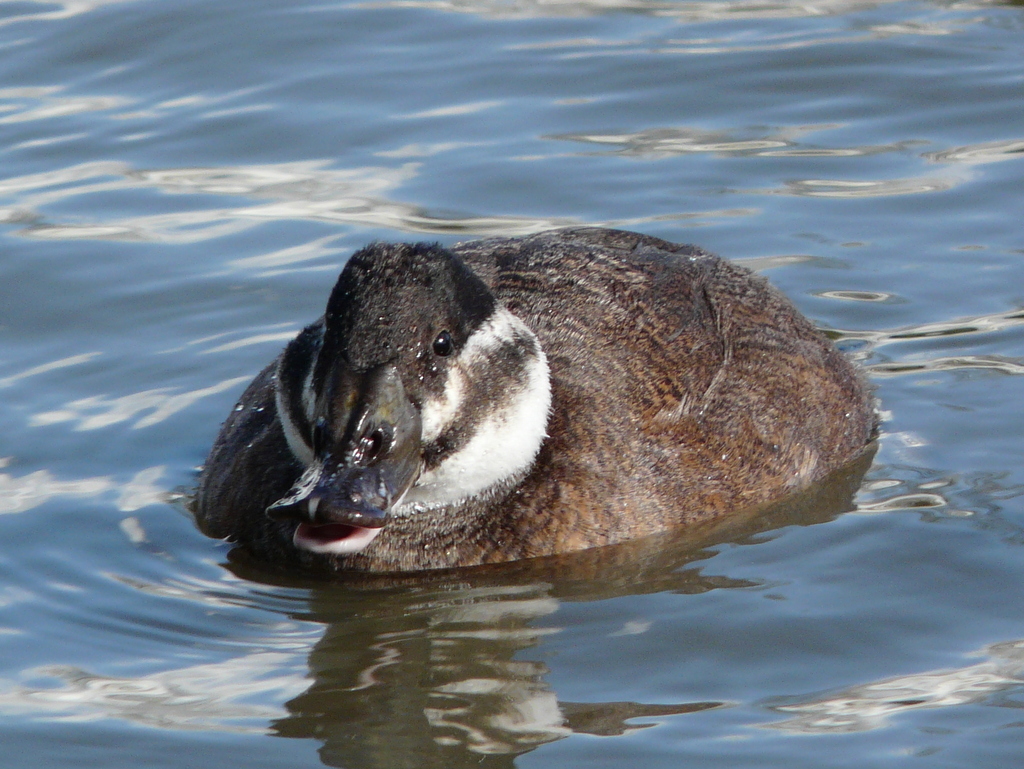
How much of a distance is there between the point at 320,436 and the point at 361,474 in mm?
246

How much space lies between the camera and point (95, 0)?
1524 centimetres

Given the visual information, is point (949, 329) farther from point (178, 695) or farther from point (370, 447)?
point (178, 695)

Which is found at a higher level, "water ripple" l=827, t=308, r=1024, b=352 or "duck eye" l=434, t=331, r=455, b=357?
"duck eye" l=434, t=331, r=455, b=357

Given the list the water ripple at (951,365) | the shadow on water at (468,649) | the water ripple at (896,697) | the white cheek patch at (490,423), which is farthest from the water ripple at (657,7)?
the water ripple at (896,697)

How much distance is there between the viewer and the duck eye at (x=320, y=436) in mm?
6309

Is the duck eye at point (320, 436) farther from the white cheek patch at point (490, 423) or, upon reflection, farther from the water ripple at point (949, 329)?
the water ripple at point (949, 329)

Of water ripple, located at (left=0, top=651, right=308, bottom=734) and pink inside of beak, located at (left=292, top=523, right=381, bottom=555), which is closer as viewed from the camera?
water ripple, located at (left=0, top=651, right=308, bottom=734)

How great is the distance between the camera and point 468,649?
650 centimetres

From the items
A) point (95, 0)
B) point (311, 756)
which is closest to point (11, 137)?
point (95, 0)

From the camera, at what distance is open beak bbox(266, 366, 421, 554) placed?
20.0 feet

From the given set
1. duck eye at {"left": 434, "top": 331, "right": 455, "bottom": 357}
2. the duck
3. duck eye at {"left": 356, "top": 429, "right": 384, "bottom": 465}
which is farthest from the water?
duck eye at {"left": 434, "top": 331, "right": 455, "bottom": 357}

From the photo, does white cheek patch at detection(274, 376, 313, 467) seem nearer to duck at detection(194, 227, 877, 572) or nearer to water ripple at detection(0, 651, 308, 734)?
duck at detection(194, 227, 877, 572)

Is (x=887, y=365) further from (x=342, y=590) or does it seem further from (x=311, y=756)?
(x=311, y=756)

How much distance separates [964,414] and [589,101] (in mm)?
5437
